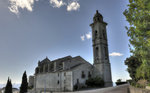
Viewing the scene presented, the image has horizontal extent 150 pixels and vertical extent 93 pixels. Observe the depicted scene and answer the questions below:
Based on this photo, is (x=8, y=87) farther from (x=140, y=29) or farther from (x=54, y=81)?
(x=140, y=29)

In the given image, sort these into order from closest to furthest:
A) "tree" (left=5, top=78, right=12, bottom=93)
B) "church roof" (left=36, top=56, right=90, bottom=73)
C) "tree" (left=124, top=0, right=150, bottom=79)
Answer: "tree" (left=124, top=0, right=150, bottom=79) < "church roof" (left=36, top=56, right=90, bottom=73) < "tree" (left=5, top=78, right=12, bottom=93)

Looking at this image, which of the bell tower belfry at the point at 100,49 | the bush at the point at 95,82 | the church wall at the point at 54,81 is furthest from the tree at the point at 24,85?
the bell tower belfry at the point at 100,49

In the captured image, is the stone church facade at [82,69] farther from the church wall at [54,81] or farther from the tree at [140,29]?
the tree at [140,29]

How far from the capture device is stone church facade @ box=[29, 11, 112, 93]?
35375 millimetres

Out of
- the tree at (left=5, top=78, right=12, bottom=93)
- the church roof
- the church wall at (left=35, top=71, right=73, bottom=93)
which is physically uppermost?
the church roof

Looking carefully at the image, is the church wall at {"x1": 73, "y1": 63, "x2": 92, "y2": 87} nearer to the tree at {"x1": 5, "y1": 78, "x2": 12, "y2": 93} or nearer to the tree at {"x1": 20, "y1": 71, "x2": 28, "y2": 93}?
the tree at {"x1": 20, "y1": 71, "x2": 28, "y2": 93}

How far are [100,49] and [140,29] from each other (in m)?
31.7

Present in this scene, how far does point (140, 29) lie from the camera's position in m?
8.39

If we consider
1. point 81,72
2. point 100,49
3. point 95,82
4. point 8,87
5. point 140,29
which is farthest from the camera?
point 8,87

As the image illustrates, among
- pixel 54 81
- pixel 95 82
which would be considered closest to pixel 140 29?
pixel 95 82

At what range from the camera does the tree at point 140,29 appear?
820 centimetres

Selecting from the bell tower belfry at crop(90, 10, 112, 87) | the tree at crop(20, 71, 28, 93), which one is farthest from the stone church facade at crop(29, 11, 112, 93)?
the tree at crop(20, 71, 28, 93)

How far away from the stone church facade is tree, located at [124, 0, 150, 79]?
26896 millimetres

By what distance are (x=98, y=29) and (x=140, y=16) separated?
1327 inches
